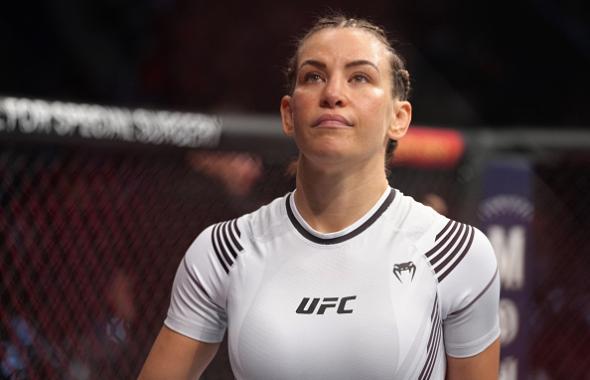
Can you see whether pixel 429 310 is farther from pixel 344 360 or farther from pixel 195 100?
pixel 195 100

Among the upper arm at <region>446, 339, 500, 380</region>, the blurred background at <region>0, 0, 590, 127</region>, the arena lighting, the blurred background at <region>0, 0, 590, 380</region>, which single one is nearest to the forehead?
the upper arm at <region>446, 339, 500, 380</region>

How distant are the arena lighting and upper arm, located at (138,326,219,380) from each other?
1723 mm

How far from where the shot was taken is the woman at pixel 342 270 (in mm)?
1880

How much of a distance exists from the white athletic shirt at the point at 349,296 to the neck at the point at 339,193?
2 centimetres

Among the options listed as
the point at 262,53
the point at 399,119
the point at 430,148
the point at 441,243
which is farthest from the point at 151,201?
the point at 262,53

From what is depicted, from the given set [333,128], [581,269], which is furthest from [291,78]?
[581,269]

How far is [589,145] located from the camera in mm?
3902

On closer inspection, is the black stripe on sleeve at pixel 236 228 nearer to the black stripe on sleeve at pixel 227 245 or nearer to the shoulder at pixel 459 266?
the black stripe on sleeve at pixel 227 245

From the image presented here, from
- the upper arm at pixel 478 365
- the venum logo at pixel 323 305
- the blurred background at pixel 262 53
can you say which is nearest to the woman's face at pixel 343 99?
the venum logo at pixel 323 305

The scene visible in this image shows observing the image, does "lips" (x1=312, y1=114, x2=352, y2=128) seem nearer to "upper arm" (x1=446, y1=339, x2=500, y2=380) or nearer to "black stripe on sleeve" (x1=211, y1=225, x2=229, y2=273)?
"black stripe on sleeve" (x1=211, y1=225, x2=229, y2=273)

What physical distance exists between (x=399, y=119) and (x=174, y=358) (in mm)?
689

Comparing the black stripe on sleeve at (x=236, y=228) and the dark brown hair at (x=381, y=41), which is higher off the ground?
the dark brown hair at (x=381, y=41)

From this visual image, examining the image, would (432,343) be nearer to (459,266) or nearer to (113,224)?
(459,266)

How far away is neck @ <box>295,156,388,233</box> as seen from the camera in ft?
6.49
